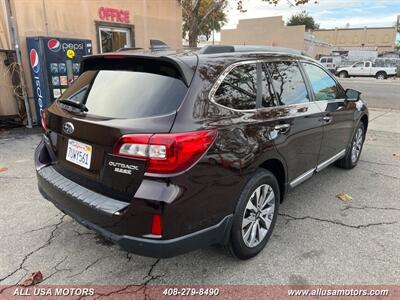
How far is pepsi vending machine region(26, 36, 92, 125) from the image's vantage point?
746 cm

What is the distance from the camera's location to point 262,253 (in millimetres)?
3070

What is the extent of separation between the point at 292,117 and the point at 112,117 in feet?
5.68

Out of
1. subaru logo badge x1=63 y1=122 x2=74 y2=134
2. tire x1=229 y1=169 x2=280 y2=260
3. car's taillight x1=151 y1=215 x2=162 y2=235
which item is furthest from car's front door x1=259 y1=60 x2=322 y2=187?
subaru logo badge x1=63 y1=122 x2=74 y2=134

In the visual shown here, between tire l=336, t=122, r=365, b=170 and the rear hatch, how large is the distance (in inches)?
139

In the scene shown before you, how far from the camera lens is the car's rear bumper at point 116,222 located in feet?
7.35

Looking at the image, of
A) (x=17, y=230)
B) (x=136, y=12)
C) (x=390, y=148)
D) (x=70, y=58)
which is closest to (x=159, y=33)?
(x=136, y=12)

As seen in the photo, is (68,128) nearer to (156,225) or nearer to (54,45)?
(156,225)

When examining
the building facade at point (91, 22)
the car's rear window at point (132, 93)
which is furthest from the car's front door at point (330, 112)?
the building facade at point (91, 22)

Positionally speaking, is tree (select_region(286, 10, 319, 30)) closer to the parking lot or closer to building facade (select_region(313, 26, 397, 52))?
building facade (select_region(313, 26, 397, 52))

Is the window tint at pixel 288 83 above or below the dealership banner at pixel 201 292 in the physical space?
above

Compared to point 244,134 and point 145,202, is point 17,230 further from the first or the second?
point 244,134

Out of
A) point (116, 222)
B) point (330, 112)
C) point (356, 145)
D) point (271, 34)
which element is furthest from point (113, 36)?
point (271, 34)

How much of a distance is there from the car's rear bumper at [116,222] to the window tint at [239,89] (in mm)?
885

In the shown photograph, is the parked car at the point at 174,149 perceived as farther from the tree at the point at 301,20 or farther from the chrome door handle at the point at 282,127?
the tree at the point at 301,20
